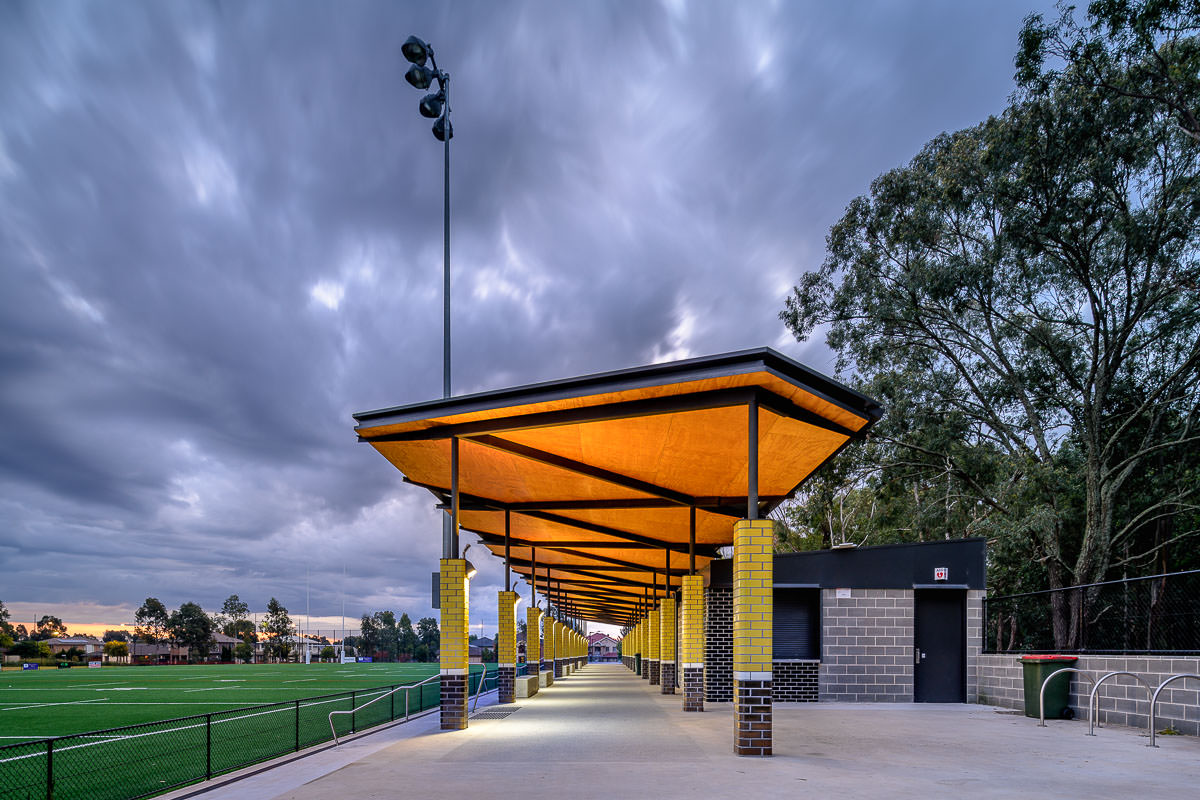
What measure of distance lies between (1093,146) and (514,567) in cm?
2645

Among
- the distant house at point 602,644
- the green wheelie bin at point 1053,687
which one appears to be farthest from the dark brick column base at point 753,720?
the distant house at point 602,644

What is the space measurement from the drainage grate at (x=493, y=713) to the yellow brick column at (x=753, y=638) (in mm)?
6669

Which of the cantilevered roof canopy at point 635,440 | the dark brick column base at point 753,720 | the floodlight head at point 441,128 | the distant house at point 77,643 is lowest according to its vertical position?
the distant house at point 77,643

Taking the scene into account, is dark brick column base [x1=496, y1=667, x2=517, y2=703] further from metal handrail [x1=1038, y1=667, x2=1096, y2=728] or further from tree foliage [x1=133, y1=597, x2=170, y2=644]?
tree foliage [x1=133, y1=597, x2=170, y2=644]

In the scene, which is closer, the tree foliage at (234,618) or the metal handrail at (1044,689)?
the metal handrail at (1044,689)

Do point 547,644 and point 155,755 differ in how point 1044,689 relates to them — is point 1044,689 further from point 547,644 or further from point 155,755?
point 547,644

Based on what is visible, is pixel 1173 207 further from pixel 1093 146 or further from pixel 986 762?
pixel 986 762

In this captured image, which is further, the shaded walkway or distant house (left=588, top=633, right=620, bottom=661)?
distant house (left=588, top=633, right=620, bottom=661)

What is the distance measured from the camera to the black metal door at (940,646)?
18.1 metres

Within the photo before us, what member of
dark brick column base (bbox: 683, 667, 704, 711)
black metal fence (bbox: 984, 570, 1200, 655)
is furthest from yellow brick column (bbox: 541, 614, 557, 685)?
black metal fence (bbox: 984, 570, 1200, 655)

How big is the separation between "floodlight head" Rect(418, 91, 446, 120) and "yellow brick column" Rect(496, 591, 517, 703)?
11.5 meters

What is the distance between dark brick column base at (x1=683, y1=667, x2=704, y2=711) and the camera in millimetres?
16266

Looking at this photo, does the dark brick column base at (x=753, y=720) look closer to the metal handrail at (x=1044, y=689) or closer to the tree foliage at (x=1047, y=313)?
the metal handrail at (x=1044, y=689)

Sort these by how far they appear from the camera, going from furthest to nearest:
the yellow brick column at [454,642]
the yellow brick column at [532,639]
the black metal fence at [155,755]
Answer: the yellow brick column at [532,639], the yellow brick column at [454,642], the black metal fence at [155,755]
